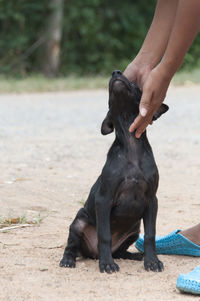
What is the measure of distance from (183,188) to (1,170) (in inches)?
63.1

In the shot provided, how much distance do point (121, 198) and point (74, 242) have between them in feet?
1.19

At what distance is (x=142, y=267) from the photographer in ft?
10.1

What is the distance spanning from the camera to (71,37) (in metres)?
18.8

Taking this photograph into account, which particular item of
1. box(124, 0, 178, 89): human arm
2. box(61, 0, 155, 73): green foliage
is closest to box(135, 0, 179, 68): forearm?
box(124, 0, 178, 89): human arm

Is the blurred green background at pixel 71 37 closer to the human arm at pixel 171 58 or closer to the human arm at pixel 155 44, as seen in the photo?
the human arm at pixel 155 44

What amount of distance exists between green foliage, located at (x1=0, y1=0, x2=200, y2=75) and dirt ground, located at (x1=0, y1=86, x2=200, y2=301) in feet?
22.1

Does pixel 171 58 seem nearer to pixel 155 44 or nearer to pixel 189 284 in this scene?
pixel 155 44

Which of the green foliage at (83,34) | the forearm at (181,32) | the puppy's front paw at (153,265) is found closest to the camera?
the forearm at (181,32)

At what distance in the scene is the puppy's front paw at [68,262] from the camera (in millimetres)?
3064

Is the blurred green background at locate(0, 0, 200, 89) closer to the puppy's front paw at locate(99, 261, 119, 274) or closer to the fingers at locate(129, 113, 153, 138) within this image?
the fingers at locate(129, 113, 153, 138)

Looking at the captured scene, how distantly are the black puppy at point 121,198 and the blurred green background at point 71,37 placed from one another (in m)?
11.7

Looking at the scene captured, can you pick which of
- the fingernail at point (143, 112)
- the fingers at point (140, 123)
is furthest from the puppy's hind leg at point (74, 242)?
the fingernail at point (143, 112)

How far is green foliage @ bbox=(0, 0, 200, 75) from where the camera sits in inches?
649

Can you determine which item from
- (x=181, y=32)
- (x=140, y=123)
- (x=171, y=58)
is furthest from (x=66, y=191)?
(x=181, y=32)
